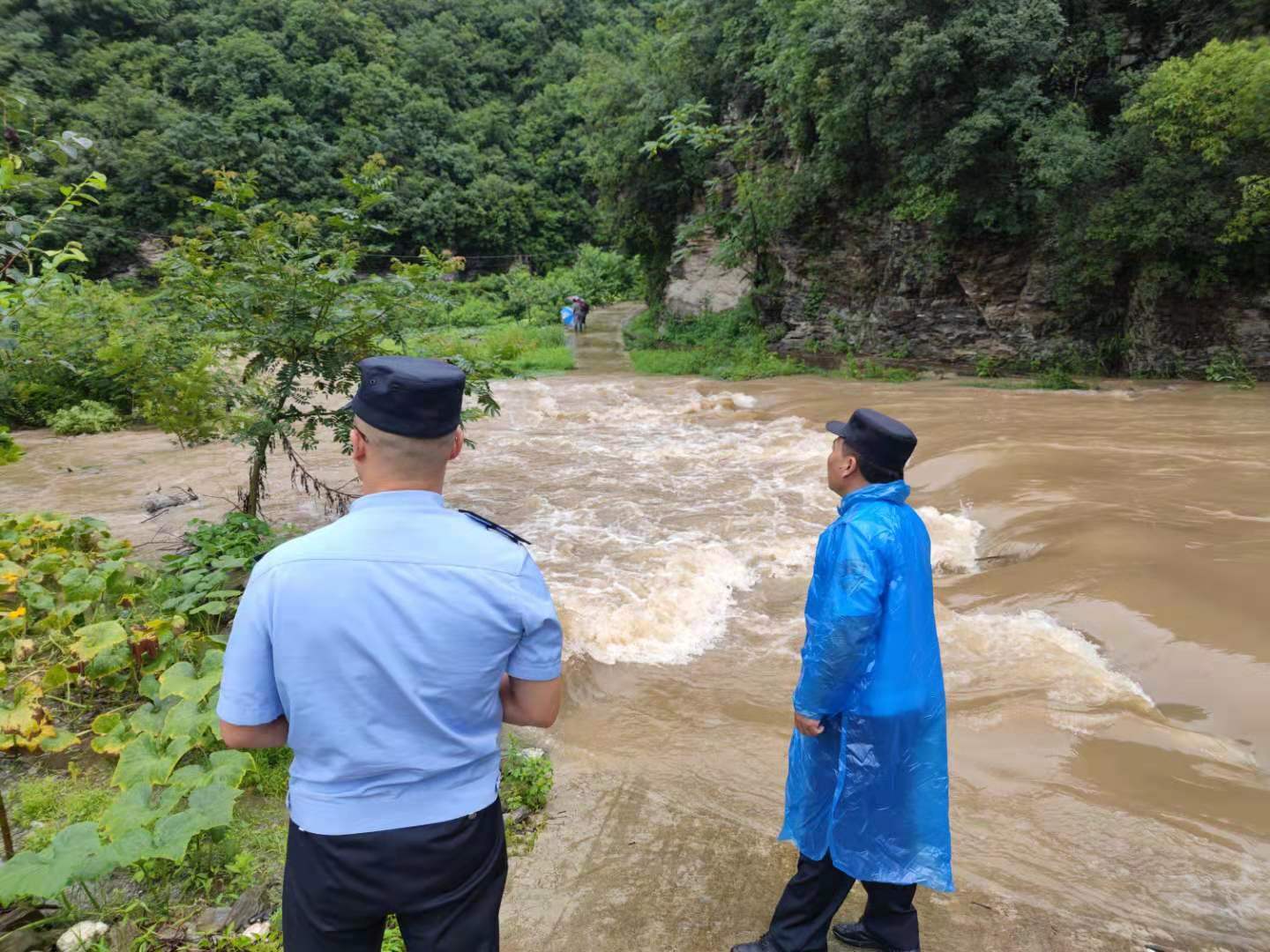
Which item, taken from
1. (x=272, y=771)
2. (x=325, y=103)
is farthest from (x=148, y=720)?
(x=325, y=103)

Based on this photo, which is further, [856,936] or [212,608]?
[212,608]

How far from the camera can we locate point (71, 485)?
896 centimetres

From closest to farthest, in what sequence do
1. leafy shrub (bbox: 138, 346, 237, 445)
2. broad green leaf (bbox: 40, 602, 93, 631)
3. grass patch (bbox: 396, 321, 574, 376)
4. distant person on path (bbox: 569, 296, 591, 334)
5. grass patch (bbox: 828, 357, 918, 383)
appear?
broad green leaf (bbox: 40, 602, 93, 631) < grass patch (bbox: 396, 321, 574, 376) < leafy shrub (bbox: 138, 346, 237, 445) < grass patch (bbox: 828, 357, 918, 383) < distant person on path (bbox: 569, 296, 591, 334)

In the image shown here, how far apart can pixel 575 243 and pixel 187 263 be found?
49349 millimetres

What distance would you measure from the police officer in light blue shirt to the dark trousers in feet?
4.09

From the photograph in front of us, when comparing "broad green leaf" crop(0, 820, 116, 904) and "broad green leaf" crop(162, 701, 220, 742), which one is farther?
"broad green leaf" crop(162, 701, 220, 742)

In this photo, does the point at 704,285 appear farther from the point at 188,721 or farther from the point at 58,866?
the point at 58,866

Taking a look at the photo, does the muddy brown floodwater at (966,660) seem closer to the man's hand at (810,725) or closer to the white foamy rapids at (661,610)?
the white foamy rapids at (661,610)

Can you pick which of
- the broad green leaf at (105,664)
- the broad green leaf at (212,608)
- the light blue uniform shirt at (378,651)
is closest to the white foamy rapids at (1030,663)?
the light blue uniform shirt at (378,651)

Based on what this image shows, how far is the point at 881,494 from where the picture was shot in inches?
93.4

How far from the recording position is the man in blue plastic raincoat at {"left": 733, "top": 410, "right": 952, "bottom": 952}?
7.50 feet

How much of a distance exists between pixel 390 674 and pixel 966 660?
171 inches

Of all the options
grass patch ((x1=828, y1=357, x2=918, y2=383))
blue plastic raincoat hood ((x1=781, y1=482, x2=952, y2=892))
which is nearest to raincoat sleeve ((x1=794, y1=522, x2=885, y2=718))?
blue plastic raincoat hood ((x1=781, y1=482, x2=952, y2=892))

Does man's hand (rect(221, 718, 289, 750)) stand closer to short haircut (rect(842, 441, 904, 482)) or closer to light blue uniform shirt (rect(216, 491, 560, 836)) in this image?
light blue uniform shirt (rect(216, 491, 560, 836))
